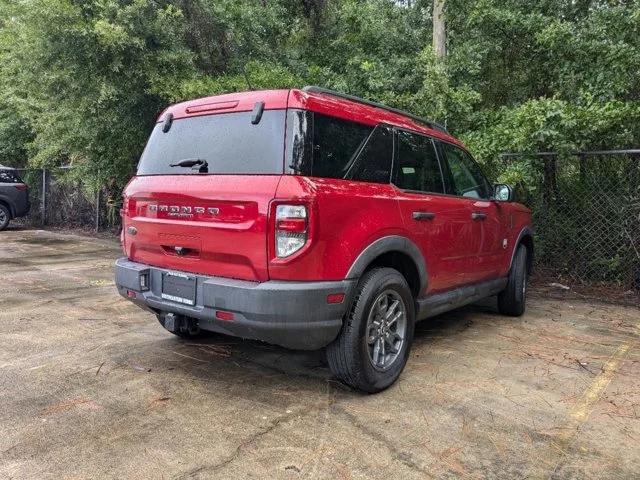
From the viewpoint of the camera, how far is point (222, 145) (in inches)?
136

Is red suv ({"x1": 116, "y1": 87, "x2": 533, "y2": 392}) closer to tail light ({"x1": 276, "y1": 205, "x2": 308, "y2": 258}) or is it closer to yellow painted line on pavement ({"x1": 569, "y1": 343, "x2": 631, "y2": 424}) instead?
tail light ({"x1": 276, "y1": 205, "x2": 308, "y2": 258})

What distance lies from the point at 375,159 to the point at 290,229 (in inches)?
39.2

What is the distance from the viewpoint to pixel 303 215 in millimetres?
2998

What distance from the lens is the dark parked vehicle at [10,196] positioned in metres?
13.3

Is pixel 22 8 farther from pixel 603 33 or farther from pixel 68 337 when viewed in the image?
pixel 603 33

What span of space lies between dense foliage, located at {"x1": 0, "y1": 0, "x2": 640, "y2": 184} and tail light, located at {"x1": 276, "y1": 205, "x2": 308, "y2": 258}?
4.44m

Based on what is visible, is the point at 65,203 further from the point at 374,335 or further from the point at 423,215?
the point at 374,335

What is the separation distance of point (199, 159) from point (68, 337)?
223cm

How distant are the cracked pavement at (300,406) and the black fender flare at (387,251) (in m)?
0.77

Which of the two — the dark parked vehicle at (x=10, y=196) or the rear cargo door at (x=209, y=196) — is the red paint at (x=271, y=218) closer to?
the rear cargo door at (x=209, y=196)

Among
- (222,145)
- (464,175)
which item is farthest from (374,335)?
(464,175)

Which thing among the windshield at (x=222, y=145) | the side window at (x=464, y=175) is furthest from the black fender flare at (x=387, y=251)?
the side window at (x=464, y=175)

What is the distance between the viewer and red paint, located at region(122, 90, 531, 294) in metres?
3.04

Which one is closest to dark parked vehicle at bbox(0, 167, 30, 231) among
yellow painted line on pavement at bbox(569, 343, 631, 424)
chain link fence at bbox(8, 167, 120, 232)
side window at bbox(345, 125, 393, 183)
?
chain link fence at bbox(8, 167, 120, 232)
